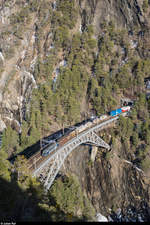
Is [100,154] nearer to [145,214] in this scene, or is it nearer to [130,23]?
[145,214]

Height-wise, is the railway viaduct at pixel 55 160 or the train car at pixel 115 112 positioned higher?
the train car at pixel 115 112

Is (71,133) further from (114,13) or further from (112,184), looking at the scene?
(114,13)

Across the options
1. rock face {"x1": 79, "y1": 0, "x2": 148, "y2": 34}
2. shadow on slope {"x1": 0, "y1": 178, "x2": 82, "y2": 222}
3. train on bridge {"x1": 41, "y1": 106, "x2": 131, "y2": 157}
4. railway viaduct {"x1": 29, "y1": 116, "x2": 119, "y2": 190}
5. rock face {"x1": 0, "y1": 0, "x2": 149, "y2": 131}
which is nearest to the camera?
shadow on slope {"x1": 0, "y1": 178, "x2": 82, "y2": 222}

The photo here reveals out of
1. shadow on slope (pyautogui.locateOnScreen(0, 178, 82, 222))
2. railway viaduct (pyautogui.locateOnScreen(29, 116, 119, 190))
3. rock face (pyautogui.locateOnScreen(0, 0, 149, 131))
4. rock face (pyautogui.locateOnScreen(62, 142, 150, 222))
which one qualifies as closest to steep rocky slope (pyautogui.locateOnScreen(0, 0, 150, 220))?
rock face (pyautogui.locateOnScreen(0, 0, 149, 131))

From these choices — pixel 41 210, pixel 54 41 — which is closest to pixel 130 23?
pixel 54 41

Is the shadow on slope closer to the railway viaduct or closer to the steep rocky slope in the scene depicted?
the railway viaduct

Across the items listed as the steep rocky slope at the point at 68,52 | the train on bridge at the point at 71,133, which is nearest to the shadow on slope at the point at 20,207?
the train on bridge at the point at 71,133

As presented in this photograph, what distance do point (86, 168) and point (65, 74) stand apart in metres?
25.2

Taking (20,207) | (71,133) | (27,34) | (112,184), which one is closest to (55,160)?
(71,133)

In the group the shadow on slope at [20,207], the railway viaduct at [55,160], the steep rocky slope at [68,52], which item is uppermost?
the steep rocky slope at [68,52]

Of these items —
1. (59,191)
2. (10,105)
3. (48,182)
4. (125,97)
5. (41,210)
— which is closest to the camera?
(41,210)

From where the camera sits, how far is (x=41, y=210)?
51.4 feet

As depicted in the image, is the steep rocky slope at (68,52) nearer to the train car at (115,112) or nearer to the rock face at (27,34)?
the rock face at (27,34)

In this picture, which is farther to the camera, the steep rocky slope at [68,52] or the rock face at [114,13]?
the rock face at [114,13]
